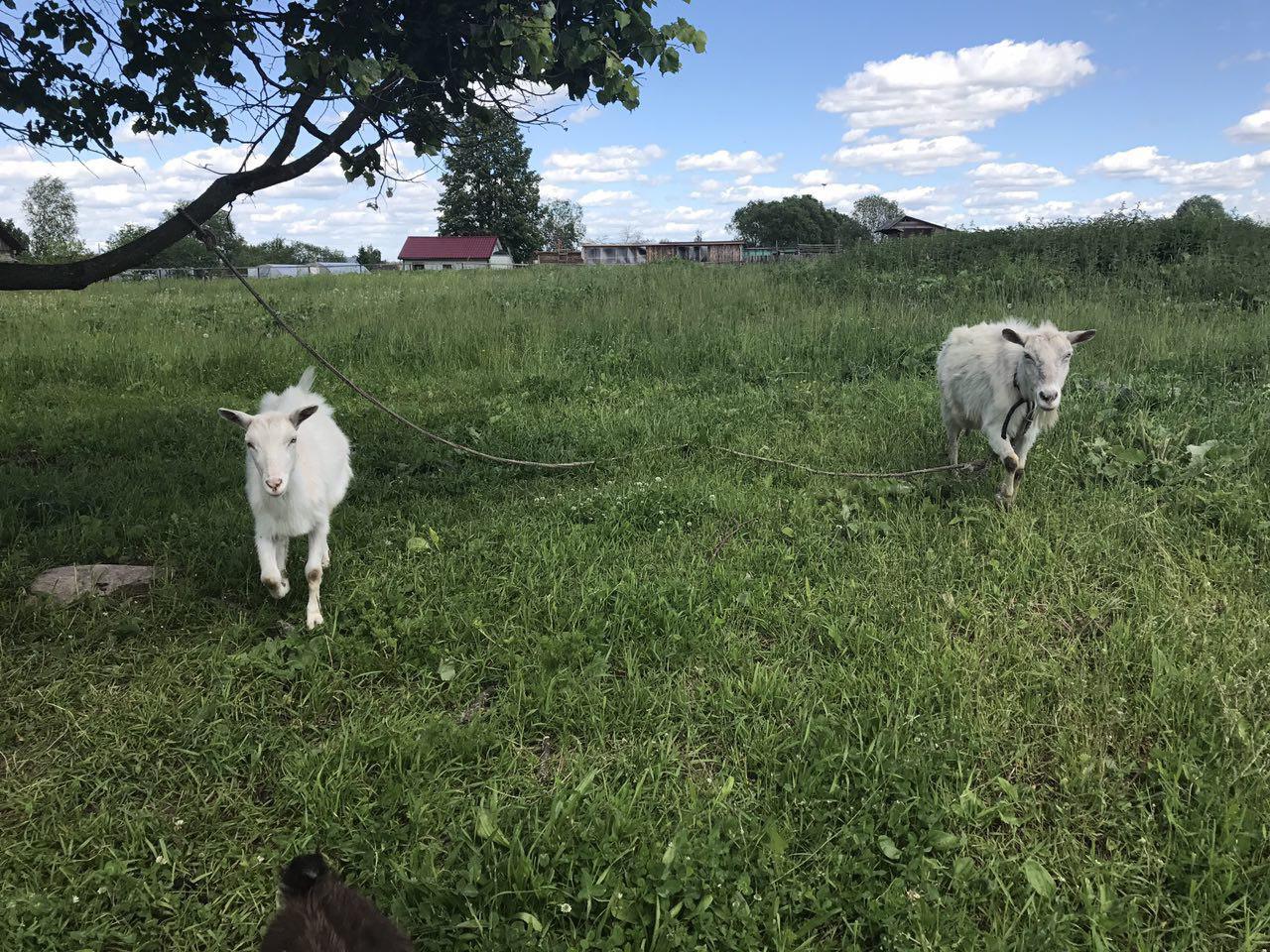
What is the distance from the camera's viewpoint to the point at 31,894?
7.89 feet

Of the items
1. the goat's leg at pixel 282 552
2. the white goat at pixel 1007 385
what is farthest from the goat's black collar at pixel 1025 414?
the goat's leg at pixel 282 552

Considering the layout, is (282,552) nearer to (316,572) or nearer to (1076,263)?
(316,572)

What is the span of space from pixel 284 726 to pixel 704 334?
9184mm

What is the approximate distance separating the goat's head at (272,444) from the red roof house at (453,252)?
68.9 meters

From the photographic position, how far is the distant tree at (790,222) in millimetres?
96312

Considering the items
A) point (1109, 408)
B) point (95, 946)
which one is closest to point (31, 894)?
point (95, 946)

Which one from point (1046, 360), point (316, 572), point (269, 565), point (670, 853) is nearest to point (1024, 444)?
point (1046, 360)

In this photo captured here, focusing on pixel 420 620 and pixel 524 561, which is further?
pixel 524 561

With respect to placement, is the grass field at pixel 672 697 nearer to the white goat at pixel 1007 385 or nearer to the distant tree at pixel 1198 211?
the white goat at pixel 1007 385

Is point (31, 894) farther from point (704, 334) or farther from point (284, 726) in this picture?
point (704, 334)

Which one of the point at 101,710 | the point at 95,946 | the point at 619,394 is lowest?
the point at 95,946

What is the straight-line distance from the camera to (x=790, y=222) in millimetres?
97125

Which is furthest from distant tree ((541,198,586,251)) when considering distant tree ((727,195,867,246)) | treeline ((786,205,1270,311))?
treeline ((786,205,1270,311))

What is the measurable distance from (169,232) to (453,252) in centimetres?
7266
